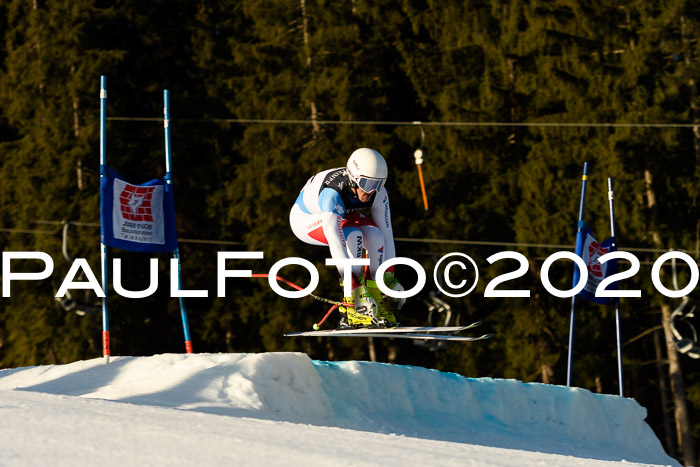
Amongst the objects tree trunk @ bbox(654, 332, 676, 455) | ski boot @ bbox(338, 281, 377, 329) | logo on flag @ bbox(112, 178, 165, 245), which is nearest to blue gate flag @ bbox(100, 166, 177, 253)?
logo on flag @ bbox(112, 178, 165, 245)

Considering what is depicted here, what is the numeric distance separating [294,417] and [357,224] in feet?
5.78

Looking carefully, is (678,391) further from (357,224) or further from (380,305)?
(357,224)

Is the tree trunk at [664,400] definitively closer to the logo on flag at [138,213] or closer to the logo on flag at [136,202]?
the logo on flag at [138,213]

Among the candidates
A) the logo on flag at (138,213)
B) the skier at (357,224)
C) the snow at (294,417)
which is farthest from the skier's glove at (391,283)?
the logo on flag at (138,213)

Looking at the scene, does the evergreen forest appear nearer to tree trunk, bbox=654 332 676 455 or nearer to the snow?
tree trunk, bbox=654 332 676 455

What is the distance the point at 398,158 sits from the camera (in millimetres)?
25734

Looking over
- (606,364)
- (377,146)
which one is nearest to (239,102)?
(377,146)

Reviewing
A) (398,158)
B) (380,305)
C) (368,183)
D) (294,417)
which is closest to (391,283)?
(380,305)

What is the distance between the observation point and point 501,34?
24.9 m

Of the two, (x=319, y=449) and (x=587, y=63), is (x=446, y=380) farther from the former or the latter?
(x=587, y=63)

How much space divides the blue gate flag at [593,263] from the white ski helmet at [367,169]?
6.94 metres

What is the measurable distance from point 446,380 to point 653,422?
55.7 ft

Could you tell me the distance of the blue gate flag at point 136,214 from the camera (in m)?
10.5

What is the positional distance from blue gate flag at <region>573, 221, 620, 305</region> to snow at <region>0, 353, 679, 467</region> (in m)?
3.06
